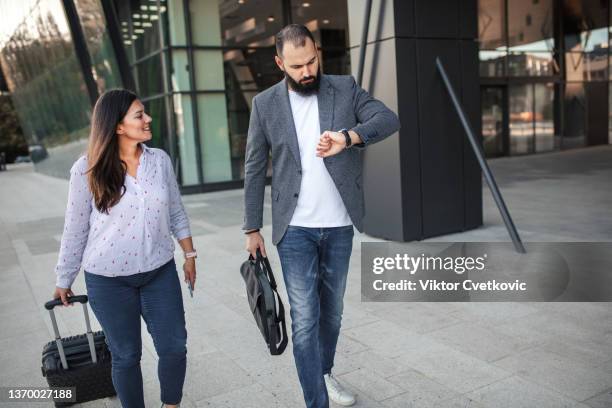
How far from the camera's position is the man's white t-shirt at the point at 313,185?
2.77 m

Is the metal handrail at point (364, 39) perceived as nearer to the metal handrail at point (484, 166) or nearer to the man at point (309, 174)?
the metal handrail at point (484, 166)

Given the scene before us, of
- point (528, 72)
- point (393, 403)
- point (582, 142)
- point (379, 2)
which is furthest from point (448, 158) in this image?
point (582, 142)

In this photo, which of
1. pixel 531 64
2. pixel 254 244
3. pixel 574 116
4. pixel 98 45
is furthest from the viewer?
pixel 574 116

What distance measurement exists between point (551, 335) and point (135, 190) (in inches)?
120

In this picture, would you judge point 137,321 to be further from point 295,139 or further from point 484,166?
point 484,166

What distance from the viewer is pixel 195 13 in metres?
15.2

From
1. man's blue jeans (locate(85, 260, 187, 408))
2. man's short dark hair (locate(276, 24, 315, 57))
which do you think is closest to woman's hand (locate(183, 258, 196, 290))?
man's blue jeans (locate(85, 260, 187, 408))

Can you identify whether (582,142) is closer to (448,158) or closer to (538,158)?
(538,158)

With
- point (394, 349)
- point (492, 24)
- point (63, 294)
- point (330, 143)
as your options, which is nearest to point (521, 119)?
point (492, 24)

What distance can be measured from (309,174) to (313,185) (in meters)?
0.06

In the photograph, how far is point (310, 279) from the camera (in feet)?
9.16

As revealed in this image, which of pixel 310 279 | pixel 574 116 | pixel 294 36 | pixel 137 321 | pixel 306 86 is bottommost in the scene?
pixel 137 321

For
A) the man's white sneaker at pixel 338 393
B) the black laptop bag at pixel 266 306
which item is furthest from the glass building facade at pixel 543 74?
the black laptop bag at pixel 266 306

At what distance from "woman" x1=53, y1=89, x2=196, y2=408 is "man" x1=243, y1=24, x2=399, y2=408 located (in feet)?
1.60
